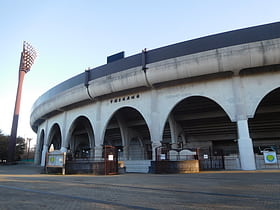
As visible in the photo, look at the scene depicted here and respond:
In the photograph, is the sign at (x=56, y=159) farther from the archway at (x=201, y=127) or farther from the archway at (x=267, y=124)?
the archway at (x=267, y=124)

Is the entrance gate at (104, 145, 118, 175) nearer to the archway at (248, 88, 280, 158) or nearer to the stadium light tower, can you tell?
the archway at (248, 88, 280, 158)

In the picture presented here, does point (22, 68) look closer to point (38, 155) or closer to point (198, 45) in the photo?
point (38, 155)

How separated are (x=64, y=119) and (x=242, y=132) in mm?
23579

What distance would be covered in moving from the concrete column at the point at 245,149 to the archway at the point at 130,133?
51.0 feet

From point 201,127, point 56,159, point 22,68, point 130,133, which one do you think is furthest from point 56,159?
point 22,68

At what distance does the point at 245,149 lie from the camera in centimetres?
1725

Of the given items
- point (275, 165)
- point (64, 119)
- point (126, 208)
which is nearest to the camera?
point (126, 208)

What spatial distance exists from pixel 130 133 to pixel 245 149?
2012 cm

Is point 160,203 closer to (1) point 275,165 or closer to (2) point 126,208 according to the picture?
(2) point 126,208

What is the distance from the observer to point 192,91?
20766mm

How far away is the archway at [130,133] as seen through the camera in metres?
32.2

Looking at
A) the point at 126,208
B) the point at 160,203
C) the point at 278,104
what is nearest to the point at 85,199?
the point at 126,208

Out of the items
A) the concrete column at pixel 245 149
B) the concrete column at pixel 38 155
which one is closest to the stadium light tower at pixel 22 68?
the concrete column at pixel 38 155

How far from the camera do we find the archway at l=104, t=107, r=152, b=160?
3222 centimetres
